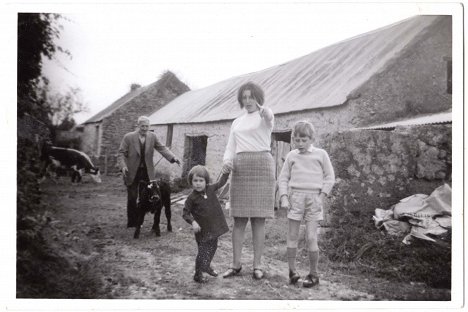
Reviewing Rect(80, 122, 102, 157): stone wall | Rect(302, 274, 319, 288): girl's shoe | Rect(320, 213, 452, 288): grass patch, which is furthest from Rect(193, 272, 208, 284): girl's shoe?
Rect(80, 122, 102, 157): stone wall

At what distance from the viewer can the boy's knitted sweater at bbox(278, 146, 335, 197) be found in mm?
3014

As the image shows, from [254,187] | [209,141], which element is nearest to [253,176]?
[254,187]

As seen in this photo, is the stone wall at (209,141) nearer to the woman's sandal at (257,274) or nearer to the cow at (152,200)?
the cow at (152,200)

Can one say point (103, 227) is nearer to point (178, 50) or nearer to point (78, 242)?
point (78, 242)

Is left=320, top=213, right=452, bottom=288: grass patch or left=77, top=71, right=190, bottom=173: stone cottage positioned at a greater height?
left=77, top=71, right=190, bottom=173: stone cottage

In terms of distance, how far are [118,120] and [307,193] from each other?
12.8m

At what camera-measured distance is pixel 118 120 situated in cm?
1444

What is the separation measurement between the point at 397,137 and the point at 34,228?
3.96 meters

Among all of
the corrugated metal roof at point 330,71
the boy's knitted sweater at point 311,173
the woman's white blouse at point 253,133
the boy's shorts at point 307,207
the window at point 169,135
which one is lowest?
the boy's shorts at point 307,207

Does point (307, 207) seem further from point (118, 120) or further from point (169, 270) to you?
point (118, 120)

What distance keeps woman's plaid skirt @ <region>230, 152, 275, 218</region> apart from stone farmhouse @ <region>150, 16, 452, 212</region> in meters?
1.36

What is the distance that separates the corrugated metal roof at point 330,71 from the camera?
18.4 feet

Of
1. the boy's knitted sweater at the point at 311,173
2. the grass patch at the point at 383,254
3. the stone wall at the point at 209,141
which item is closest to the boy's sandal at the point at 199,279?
the boy's knitted sweater at the point at 311,173

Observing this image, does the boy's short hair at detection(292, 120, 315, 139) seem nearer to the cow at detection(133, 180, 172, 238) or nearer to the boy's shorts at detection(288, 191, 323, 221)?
the boy's shorts at detection(288, 191, 323, 221)
